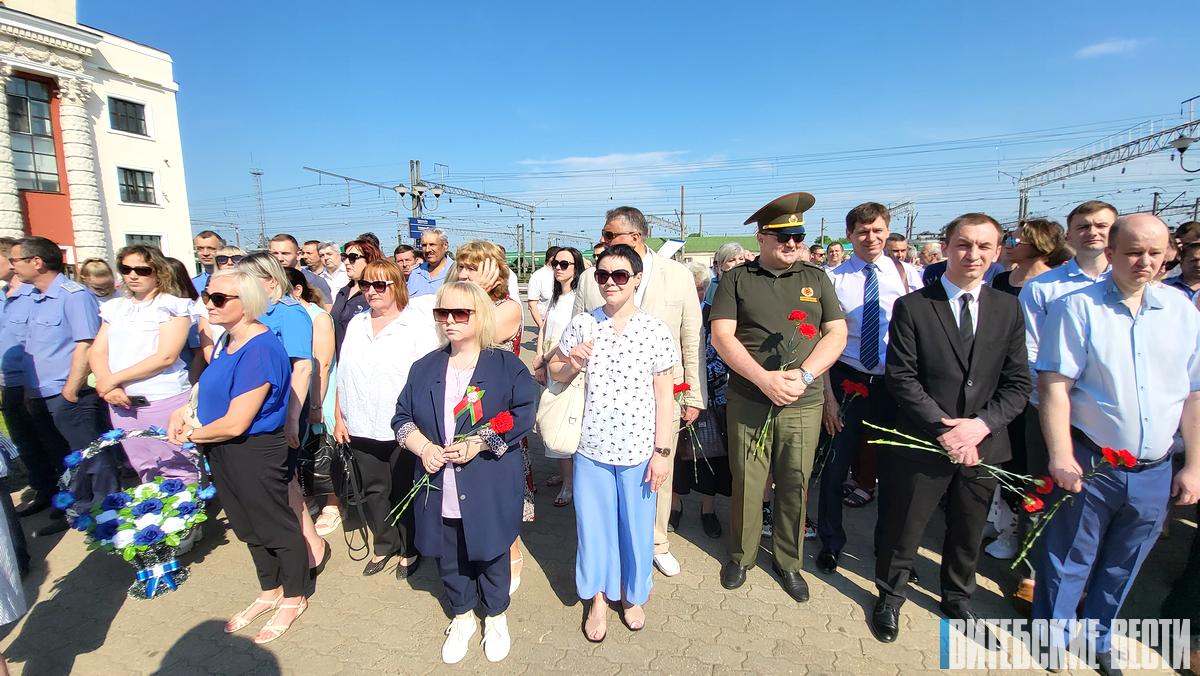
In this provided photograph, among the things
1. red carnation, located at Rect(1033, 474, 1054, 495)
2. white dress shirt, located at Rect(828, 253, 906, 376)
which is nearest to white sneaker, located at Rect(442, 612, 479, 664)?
white dress shirt, located at Rect(828, 253, 906, 376)

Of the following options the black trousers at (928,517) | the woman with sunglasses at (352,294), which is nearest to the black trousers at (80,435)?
the woman with sunglasses at (352,294)

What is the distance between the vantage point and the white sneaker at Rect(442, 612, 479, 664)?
8.47ft

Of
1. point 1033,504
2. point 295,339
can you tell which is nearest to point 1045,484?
point 1033,504

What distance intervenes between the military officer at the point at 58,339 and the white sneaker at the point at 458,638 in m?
2.87

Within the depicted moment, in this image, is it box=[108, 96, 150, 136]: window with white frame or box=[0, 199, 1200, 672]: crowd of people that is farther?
box=[108, 96, 150, 136]: window with white frame

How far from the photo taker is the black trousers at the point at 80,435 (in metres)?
3.56

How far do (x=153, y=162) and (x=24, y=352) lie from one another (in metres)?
24.9

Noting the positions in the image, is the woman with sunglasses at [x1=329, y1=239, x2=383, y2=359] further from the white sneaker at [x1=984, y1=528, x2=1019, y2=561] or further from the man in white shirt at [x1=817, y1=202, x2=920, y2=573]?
the white sneaker at [x1=984, y1=528, x2=1019, y2=561]

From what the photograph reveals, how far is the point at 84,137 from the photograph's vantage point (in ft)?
63.0

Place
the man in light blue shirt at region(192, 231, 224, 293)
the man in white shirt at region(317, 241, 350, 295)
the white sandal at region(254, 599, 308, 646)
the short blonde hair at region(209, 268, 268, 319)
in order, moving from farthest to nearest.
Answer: the man in white shirt at region(317, 241, 350, 295)
the man in light blue shirt at region(192, 231, 224, 293)
the white sandal at region(254, 599, 308, 646)
the short blonde hair at region(209, 268, 268, 319)

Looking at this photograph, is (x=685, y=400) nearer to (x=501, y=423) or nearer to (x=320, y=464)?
(x=501, y=423)

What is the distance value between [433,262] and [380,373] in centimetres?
242

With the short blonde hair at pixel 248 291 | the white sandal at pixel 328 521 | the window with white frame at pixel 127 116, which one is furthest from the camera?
the window with white frame at pixel 127 116

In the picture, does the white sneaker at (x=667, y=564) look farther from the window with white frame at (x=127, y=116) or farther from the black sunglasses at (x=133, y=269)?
the window with white frame at (x=127, y=116)
